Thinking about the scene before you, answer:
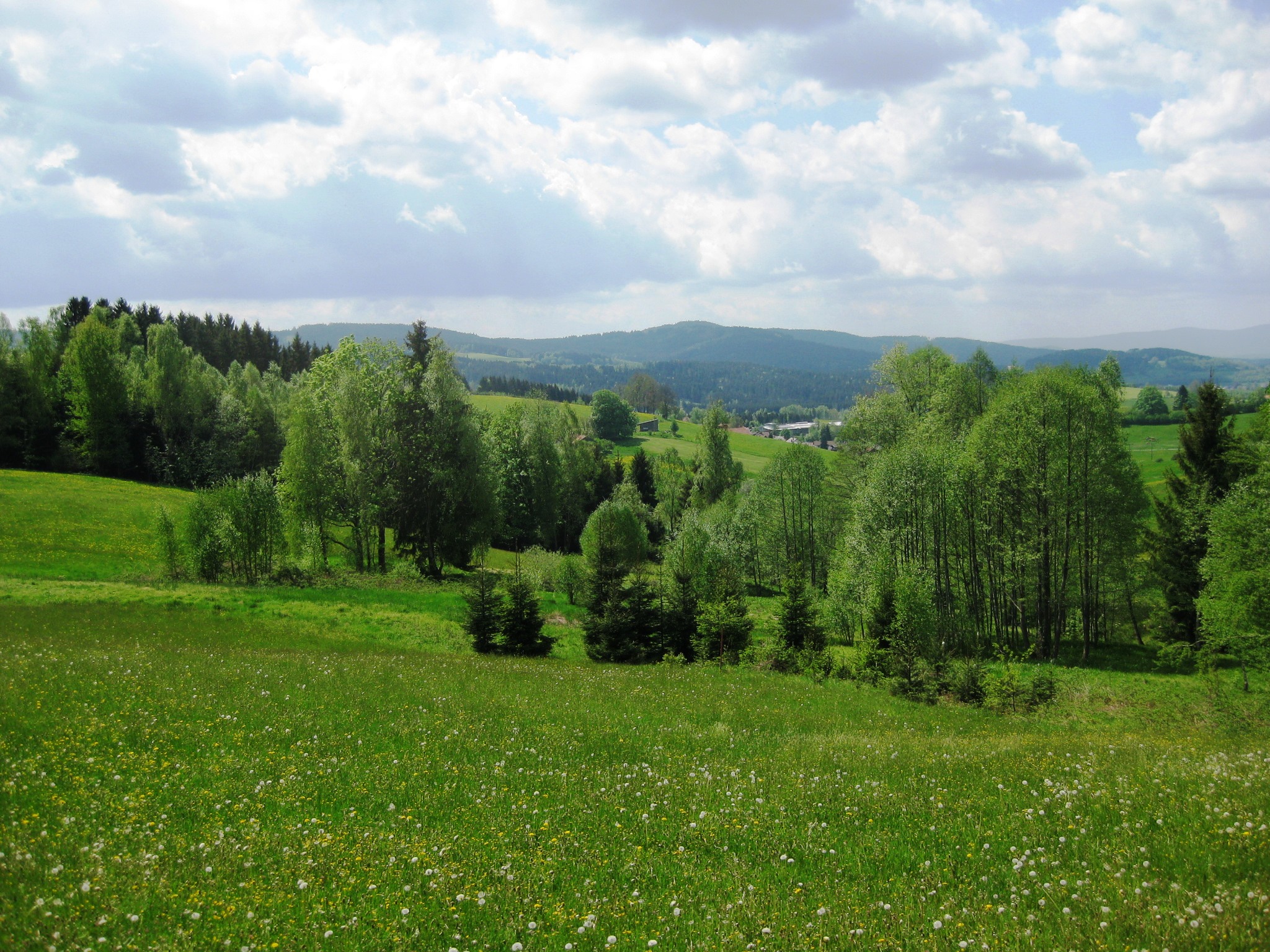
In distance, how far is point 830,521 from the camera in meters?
66.4

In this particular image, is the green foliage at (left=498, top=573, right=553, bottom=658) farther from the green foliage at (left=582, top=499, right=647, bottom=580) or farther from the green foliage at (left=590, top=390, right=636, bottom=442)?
the green foliage at (left=590, top=390, right=636, bottom=442)

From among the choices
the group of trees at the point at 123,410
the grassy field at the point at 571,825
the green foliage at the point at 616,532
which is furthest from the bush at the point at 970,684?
the group of trees at the point at 123,410

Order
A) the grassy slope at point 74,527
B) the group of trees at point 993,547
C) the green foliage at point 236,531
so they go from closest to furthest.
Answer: the group of trees at point 993,547 → the green foliage at point 236,531 → the grassy slope at point 74,527

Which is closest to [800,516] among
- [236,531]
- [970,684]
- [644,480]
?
[970,684]

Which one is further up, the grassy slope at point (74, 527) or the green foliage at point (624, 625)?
the grassy slope at point (74, 527)

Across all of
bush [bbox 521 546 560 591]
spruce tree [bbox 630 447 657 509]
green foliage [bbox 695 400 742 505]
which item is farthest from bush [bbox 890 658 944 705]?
spruce tree [bbox 630 447 657 509]

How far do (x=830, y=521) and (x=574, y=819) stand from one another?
2359 inches

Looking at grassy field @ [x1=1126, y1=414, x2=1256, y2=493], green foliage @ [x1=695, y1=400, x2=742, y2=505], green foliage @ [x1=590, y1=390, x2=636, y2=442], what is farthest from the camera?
green foliage @ [x1=590, y1=390, x2=636, y2=442]

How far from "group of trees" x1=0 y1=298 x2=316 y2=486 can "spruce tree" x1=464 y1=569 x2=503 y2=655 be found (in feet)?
222

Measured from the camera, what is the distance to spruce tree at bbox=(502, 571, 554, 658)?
3091 centimetres

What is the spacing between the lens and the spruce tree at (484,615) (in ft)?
101

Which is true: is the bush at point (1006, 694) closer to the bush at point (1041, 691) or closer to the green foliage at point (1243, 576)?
the bush at point (1041, 691)

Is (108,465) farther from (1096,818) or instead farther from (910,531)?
(1096,818)

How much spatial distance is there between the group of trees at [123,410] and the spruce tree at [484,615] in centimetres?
6776
